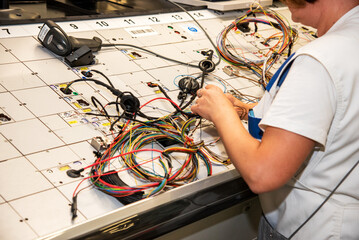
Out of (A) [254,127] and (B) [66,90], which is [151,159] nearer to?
(A) [254,127]

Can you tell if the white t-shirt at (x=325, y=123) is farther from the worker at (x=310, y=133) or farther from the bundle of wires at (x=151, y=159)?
the bundle of wires at (x=151, y=159)

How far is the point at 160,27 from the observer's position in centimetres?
244

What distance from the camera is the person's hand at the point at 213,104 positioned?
1301mm

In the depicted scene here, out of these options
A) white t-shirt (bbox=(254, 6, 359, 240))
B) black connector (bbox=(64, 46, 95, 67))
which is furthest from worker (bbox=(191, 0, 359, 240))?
black connector (bbox=(64, 46, 95, 67))

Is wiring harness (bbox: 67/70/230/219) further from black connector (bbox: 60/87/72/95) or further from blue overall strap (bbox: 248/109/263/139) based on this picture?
blue overall strap (bbox: 248/109/263/139)

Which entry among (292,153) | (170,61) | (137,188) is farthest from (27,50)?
(292,153)

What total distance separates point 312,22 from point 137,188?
688 mm

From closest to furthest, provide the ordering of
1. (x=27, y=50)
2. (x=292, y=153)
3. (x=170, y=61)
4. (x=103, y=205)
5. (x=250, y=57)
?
(x=292, y=153), (x=103, y=205), (x=27, y=50), (x=170, y=61), (x=250, y=57)

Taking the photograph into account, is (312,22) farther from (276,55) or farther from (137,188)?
(276,55)

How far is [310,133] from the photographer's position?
103cm

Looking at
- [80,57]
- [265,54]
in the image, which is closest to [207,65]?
[265,54]

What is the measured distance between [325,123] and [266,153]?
0.15 metres

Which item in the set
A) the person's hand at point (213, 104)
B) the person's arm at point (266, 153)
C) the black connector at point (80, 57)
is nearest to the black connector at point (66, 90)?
the black connector at point (80, 57)

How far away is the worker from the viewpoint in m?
1.04
